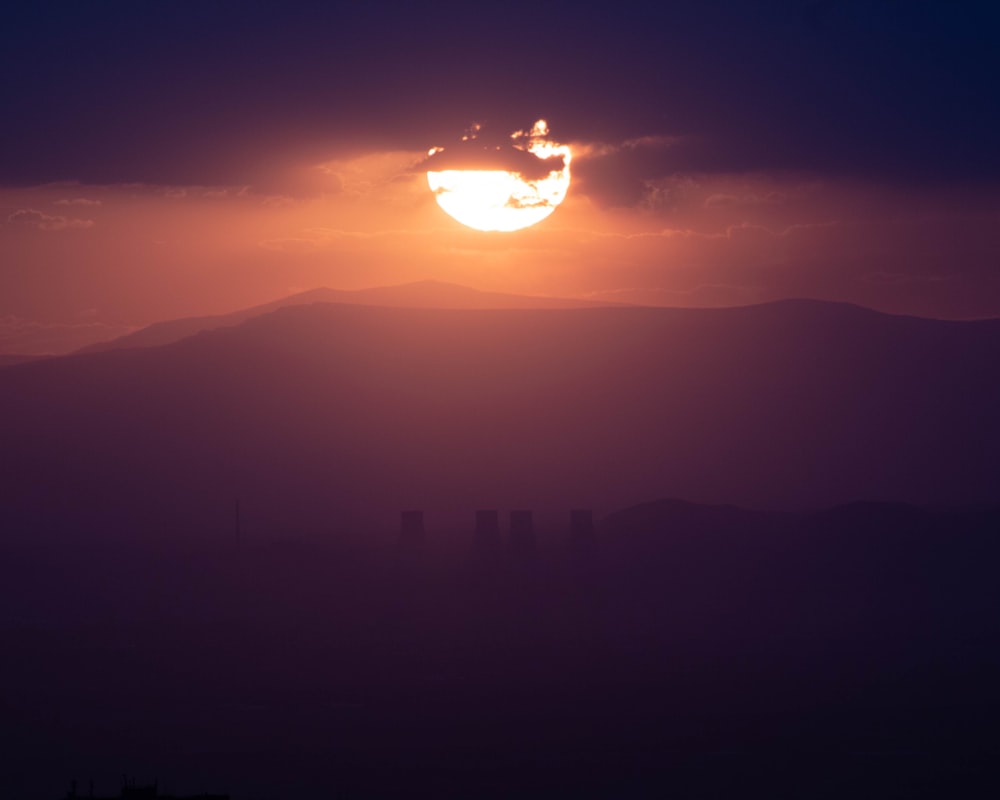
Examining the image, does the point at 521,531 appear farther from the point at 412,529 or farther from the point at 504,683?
the point at 504,683

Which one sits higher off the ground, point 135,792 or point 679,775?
point 679,775

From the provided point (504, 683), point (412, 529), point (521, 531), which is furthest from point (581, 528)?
point (504, 683)

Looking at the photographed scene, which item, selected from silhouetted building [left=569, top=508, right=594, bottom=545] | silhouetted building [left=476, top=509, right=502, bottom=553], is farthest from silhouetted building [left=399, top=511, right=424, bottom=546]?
silhouetted building [left=569, top=508, right=594, bottom=545]

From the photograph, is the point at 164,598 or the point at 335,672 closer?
the point at 335,672

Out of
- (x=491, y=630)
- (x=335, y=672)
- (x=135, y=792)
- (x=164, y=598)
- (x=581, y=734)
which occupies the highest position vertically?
(x=164, y=598)

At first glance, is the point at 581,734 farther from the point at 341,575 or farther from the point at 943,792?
the point at 341,575

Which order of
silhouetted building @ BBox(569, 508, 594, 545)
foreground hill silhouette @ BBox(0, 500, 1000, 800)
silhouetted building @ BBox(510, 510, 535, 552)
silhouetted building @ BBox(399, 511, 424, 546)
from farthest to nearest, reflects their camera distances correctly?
silhouetted building @ BBox(569, 508, 594, 545) < silhouetted building @ BBox(510, 510, 535, 552) < silhouetted building @ BBox(399, 511, 424, 546) < foreground hill silhouette @ BBox(0, 500, 1000, 800)

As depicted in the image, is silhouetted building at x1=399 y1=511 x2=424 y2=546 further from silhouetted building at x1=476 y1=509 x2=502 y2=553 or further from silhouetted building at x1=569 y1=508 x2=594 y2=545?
silhouetted building at x1=569 y1=508 x2=594 y2=545

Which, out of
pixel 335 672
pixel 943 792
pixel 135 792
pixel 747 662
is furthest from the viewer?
pixel 747 662

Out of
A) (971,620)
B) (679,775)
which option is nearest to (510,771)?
(679,775)
